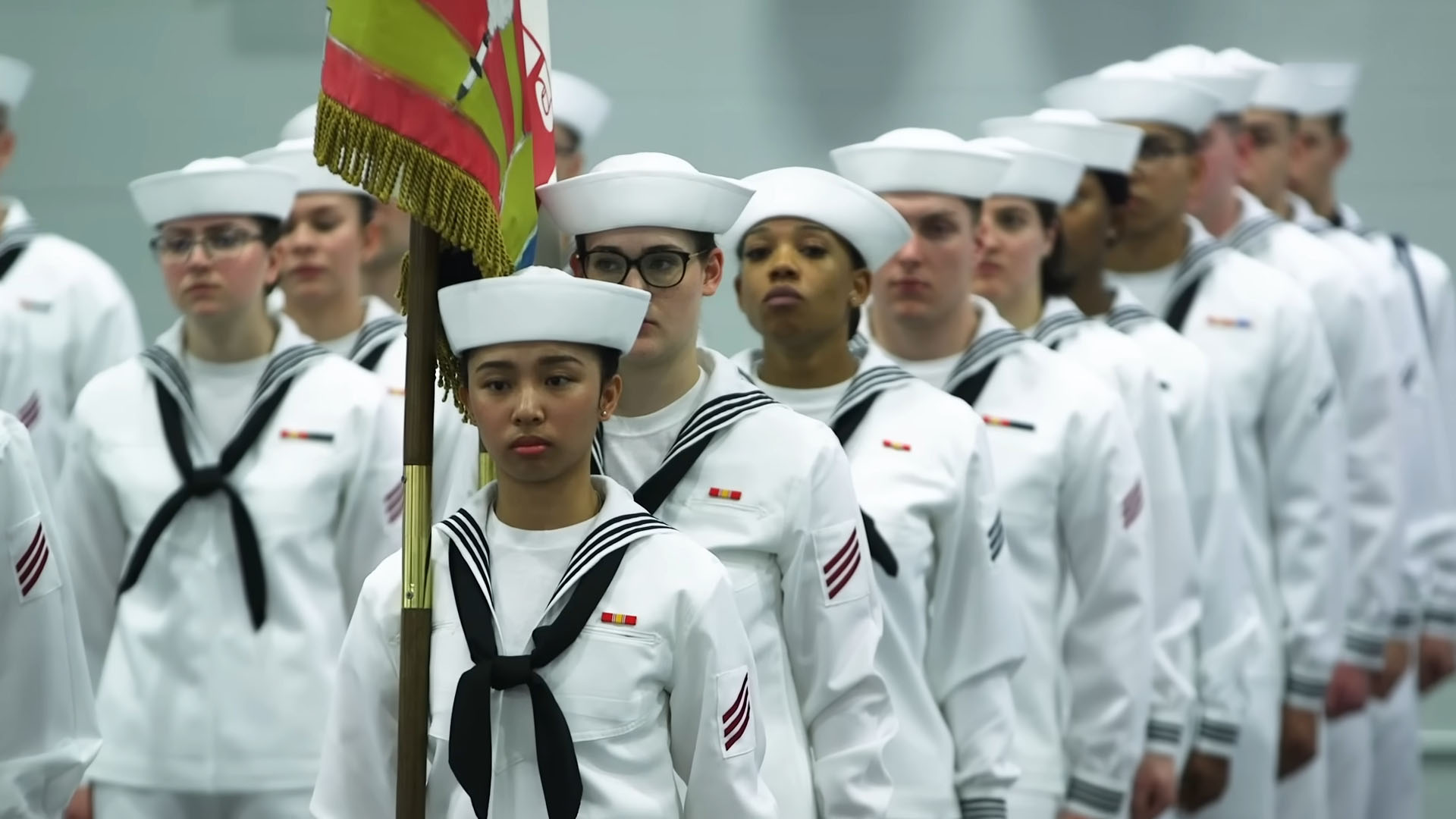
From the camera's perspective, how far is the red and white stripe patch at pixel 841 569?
3.65m

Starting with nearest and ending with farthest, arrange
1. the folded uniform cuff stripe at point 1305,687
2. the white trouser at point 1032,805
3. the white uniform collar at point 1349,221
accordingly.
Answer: the white trouser at point 1032,805 → the folded uniform cuff stripe at point 1305,687 → the white uniform collar at point 1349,221

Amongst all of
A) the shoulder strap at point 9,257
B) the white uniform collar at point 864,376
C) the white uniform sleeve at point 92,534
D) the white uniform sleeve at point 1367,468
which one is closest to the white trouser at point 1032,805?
the white uniform collar at point 864,376

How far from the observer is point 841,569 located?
366cm

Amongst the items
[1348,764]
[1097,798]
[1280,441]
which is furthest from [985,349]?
[1348,764]

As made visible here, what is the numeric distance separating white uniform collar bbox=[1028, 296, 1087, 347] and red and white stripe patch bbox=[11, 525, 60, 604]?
257 centimetres

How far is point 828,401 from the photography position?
14.2 ft

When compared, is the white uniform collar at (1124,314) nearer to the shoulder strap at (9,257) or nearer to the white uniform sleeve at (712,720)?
the shoulder strap at (9,257)

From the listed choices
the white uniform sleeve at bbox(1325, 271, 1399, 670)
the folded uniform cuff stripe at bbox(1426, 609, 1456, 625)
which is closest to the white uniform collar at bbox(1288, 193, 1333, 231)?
the white uniform sleeve at bbox(1325, 271, 1399, 670)

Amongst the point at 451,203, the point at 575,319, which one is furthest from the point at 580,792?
the point at 451,203

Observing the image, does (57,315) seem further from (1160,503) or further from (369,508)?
(1160,503)

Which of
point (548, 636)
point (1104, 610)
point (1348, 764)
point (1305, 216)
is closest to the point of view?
point (548, 636)

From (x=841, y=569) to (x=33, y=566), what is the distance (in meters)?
1.12

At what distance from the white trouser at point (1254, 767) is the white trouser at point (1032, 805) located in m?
1.27

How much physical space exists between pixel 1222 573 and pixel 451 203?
118 inches
